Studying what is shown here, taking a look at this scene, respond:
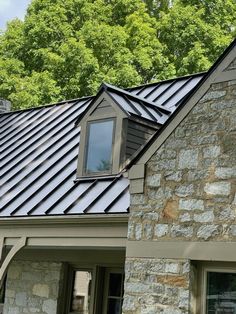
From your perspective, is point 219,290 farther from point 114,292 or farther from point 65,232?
point 114,292

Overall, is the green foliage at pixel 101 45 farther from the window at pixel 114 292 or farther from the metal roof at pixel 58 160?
the window at pixel 114 292

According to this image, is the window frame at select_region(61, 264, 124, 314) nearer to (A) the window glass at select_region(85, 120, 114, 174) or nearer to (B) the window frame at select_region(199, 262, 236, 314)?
(A) the window glass at select_region(85, 120, 114, 174)

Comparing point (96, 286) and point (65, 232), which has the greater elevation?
point (65, 232)

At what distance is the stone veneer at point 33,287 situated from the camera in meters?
9.95

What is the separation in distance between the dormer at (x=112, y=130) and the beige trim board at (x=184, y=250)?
6.86 ft

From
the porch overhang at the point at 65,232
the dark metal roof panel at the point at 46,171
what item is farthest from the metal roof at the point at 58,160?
the porch overhang at the point at 65,232

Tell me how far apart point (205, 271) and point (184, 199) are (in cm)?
85

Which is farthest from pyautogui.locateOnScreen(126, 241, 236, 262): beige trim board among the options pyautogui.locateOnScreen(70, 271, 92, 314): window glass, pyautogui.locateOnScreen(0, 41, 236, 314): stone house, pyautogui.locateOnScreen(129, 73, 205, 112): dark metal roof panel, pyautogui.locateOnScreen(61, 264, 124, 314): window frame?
pyautogui.locateOnScreen(129, 73, 205, 112): dark metal roof panel

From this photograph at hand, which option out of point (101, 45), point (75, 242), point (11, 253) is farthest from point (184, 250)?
point (101, 45)

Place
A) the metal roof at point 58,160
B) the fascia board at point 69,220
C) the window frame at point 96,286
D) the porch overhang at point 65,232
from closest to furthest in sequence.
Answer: the fascia board at point 69,220
the porch overhang at point 65,232
the metal roof at point 58,160
the window frame at point 96,286

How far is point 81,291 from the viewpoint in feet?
32.9

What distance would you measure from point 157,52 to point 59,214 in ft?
52.6

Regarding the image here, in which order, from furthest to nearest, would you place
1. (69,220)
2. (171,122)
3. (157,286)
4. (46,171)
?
(46,171)
(69,220)
(171,122)
(157,286)

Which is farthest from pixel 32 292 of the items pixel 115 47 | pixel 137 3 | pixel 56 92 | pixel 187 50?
pixel 137 3
